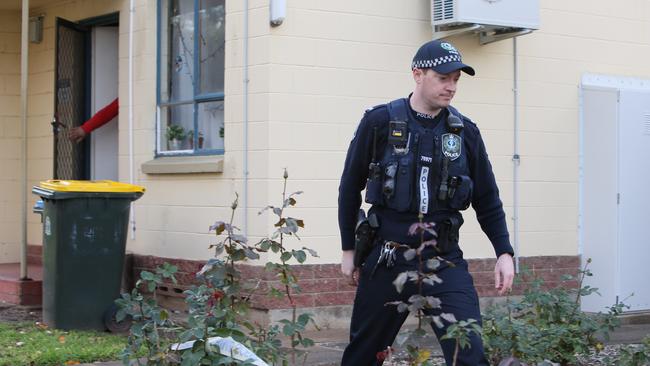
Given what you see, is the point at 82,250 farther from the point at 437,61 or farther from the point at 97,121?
the point at 437,61

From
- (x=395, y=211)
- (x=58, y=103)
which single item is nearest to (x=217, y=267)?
(x=395, y=211)

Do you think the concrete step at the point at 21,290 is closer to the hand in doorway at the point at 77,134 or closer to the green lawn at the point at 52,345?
the green lawn at the point at 52,345

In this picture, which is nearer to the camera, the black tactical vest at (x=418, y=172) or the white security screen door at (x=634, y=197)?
the black tactical vest at (x=418, y=172)

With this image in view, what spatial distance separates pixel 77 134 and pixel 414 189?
6.58 m

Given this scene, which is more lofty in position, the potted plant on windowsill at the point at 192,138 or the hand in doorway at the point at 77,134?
the hand in doorway at the point at 77,134

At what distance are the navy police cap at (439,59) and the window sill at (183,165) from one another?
4205 millimetres

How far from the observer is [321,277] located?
28.5ft

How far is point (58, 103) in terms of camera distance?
11.2 metres

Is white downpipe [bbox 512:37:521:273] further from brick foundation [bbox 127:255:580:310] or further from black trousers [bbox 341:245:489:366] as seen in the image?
black trousers [bbox 341:245:489:366]

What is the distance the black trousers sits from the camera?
4646mm

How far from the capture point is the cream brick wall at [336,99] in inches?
336

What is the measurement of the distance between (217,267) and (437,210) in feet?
3.72

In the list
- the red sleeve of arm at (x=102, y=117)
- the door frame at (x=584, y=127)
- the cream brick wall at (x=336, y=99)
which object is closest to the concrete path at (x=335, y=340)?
the door frame at (x=584, y=127)

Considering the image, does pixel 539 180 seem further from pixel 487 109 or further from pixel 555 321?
pixel 555 321
